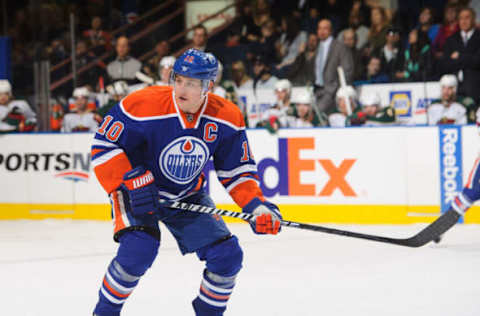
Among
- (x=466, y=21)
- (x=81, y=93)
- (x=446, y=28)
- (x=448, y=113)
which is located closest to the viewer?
(x=448, y=113)

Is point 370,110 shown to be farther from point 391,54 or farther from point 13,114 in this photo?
point 13,114

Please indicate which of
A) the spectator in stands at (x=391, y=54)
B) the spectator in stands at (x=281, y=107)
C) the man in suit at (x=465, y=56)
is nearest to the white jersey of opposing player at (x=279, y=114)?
the spectator in stands at (x=281, y=107)

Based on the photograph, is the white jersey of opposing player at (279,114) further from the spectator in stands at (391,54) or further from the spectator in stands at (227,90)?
the spectator in stands at (391,54)

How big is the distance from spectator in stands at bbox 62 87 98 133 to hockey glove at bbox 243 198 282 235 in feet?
17.2

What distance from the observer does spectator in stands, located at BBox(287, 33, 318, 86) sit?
8.50 metres

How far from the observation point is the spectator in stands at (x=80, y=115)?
8.34m

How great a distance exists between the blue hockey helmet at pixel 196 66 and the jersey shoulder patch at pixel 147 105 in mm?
112

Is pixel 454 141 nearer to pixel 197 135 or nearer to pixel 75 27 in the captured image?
pixel 197 135

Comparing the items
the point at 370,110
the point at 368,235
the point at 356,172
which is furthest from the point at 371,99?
the point at 368,235

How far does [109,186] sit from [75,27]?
22.2ft

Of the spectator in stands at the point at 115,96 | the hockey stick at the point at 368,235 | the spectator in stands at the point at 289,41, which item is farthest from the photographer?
the spectator in stands at the point at 289,41

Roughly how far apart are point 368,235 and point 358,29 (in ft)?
18.4

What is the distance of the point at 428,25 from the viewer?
8.37 meters

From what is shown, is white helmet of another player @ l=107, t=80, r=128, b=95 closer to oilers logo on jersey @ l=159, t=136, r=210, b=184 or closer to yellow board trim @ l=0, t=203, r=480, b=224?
yellow board trim @ l=0, t=203, r=480, b=224
